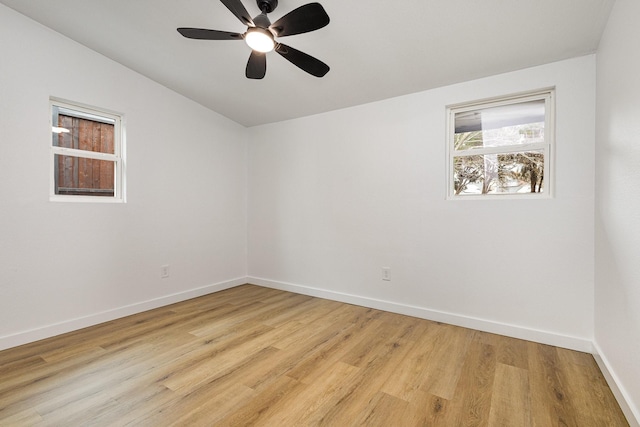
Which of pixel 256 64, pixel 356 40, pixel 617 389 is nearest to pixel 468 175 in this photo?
pixel 356 40

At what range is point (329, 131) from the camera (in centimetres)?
361

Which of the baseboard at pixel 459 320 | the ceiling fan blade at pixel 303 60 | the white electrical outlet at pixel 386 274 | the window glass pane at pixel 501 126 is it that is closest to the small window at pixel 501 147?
the window glass pane at pixel 501 126

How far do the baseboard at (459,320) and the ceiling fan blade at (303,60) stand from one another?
2417mm

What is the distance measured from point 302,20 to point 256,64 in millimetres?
629

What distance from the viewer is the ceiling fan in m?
1.66

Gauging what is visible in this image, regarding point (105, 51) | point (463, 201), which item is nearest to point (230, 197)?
point (105, 51)

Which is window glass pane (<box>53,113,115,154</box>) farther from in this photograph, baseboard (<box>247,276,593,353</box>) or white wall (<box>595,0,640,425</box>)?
white wall (<box>595,0,640,425</box>)

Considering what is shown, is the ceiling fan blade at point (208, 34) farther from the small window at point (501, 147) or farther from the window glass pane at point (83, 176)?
the small window at point (501, 147)

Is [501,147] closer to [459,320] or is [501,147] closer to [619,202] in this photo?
[619,202]

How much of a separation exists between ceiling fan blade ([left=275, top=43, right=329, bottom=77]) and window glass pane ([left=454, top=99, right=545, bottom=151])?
5.09 feet

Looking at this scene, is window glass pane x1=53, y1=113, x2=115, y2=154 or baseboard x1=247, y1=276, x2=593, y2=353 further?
window glass pane x1=53, y1=113, x2=115, y2=154

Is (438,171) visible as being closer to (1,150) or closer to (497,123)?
(497,123)

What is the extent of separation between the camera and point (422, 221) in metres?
2.98

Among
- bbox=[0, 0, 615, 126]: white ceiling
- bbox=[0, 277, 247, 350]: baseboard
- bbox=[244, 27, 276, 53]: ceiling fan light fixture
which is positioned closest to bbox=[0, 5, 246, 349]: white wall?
bbox=[0, 277, 247, 350]: baseboard
